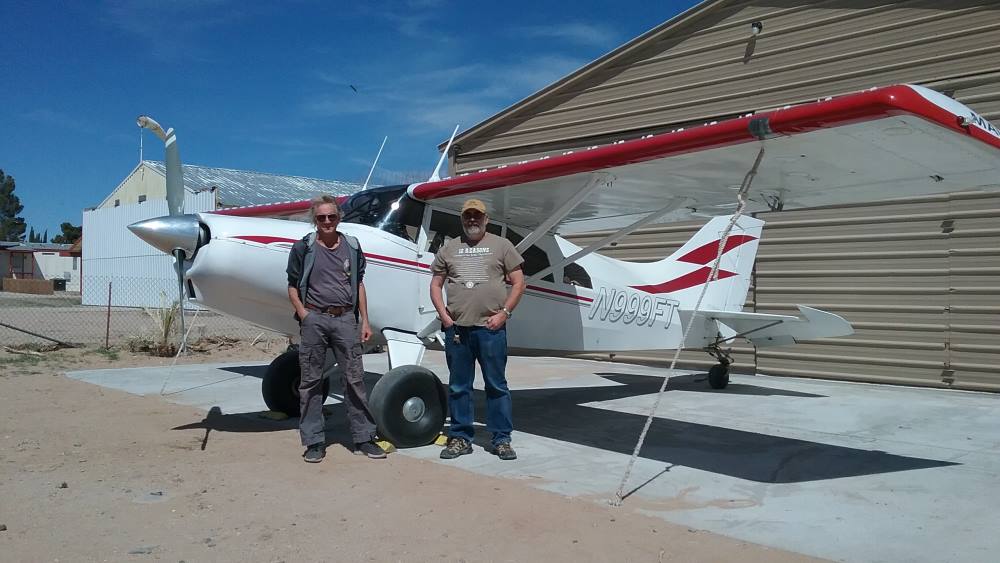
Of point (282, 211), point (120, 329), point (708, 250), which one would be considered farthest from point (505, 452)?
point (120, 329)

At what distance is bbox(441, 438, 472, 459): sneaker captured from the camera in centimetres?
537

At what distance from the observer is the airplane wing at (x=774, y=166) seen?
13.4ft

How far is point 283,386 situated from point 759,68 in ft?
30.5

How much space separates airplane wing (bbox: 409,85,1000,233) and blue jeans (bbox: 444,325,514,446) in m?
1.33

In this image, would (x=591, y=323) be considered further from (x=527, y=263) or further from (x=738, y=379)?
(x=738, y=379)

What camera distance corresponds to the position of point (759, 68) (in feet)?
39.1

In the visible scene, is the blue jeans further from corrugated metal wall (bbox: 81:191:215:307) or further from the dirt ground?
corrugated metal wall (bbox: 81:191:215:307)

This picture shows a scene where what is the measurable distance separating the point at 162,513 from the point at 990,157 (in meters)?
5.25

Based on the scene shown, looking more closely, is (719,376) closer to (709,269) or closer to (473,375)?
(709,269)

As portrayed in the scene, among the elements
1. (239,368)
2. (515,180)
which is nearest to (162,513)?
(515,180)

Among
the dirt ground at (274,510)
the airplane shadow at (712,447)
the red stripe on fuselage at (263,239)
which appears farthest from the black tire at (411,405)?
the red stripe on fuselage at (263,239)

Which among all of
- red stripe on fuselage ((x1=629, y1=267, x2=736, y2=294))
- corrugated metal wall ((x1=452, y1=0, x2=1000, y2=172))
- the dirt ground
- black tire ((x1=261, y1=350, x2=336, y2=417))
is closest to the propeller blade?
→ black tire ((x1=261, y1=350, x2=336, y2=417))

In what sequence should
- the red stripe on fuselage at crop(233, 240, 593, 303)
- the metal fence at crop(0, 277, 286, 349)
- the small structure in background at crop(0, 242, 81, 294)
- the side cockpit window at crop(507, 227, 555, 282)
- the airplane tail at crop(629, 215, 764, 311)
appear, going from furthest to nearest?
the small structure in background at crop(0, 242, 81, 294) < the metal fence at crop(0, 277, 286, 349) < the airplane tail at crop(629, 215, 764, 311) < the side cockpit window at crop(507, 227, 555, 282) < the red stripe on fuselage at crop(233, 240, 593, 303)

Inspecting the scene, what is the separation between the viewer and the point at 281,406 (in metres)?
6.89
